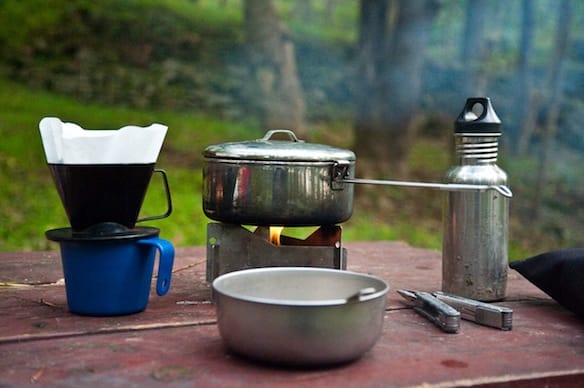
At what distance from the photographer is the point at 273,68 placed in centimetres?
648

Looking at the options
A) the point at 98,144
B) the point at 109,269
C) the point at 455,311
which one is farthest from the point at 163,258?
the point at 455,311

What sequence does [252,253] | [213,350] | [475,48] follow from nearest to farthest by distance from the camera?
[213,350] < [252,253] < [475,48]

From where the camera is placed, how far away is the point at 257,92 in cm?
664

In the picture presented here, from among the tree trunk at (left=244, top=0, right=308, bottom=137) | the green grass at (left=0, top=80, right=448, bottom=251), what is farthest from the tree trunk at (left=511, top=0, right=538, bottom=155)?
the tree trunk at (left=244, top=0, right=308, bottom=137)

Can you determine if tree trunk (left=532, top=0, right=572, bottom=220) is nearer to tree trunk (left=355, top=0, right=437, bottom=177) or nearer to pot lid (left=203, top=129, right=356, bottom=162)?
tree trunk (left=355, top=0, right=437, bottom=177)

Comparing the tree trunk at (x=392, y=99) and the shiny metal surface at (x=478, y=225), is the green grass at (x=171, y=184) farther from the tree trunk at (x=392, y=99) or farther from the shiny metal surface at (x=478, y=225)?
the shiny metal surface at (x=478, y=225)

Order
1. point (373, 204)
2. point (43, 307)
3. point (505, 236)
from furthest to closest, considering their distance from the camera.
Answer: point (373, 204) → point (505, 236) → point (43, 307)

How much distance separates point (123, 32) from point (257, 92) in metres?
1.91

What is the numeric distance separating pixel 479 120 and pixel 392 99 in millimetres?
4742

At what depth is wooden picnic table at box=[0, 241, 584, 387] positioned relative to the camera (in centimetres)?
100

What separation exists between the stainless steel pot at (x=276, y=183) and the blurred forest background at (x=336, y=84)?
3.75m

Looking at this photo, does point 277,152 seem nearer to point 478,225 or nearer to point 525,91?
point 478,225

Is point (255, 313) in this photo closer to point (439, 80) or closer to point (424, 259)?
point (424, 259)

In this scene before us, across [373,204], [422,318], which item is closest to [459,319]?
[422,318]
